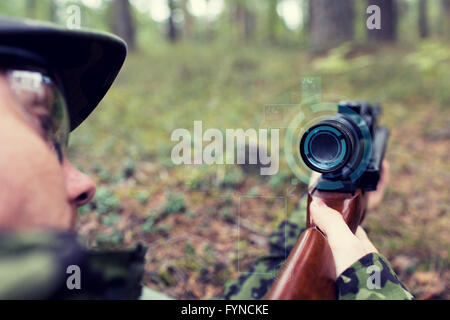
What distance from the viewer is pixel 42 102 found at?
820mm

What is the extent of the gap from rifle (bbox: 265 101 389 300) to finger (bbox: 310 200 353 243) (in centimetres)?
3

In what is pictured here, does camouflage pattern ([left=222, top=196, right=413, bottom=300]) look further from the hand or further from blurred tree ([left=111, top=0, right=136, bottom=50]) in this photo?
blurred tree ([left=111, top=0, right=136, bottom=50])

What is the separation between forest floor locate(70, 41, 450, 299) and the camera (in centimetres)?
239

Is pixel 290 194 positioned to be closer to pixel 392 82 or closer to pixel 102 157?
pixel 102 157

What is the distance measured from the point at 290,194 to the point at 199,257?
3.28 feet

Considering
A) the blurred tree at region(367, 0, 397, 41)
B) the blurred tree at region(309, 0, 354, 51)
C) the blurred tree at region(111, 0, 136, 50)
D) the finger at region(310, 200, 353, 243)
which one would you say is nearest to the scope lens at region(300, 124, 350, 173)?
the finger at region(310, 200, 353, 243)

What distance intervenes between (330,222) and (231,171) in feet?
7.37

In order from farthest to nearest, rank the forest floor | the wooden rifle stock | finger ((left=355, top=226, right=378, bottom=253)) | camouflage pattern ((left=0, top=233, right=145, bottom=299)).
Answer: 1. the forest floor
2. finger ((left=355, top=226, right=378, bottom=253))
3. the wooden rifle stock
4. camouflage pattern ((left=0, top=233, right=145, bottom=299))

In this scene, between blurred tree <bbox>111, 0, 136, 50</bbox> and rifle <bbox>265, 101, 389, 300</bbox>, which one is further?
blurred tree <bbox>111, 0, 136, 50</bbox>

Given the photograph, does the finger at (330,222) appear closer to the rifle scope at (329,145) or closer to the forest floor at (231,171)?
the rifle scope at (329,145)

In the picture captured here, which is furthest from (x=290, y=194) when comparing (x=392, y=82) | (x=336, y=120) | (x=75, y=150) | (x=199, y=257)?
(x=392, y=82)

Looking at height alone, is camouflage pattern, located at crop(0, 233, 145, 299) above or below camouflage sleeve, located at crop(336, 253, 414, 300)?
above

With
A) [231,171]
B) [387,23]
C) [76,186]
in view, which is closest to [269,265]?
[76,186]

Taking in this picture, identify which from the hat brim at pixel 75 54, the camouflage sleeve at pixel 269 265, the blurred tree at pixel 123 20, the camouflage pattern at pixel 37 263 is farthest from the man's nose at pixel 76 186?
the blurred tree at pixel 123 20
